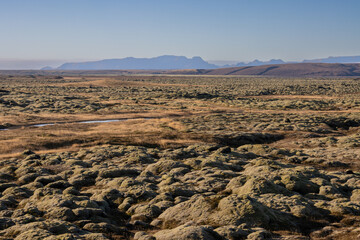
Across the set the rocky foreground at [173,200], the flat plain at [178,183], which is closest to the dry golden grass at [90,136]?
the flat plain at [178,183]

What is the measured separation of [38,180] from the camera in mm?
24938

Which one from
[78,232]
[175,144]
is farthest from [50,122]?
[78,232]

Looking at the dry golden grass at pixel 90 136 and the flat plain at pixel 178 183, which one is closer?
the flat plain at pixel 178 183

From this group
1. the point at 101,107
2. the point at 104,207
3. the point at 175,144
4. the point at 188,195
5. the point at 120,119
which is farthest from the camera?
the point at 101,107

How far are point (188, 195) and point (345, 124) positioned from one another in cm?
4435

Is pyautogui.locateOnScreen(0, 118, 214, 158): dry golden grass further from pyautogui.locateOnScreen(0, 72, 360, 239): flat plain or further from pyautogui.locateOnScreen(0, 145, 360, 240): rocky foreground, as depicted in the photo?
pyautogui.locateOnScreen(0, 145, 360, 240): rocky foreground

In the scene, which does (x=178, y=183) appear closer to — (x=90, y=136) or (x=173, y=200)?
(x=173, y=200)

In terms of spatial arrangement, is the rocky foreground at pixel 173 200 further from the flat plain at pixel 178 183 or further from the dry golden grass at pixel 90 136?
the dry golden grass at pixel 90 136

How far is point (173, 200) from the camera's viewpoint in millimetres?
20297

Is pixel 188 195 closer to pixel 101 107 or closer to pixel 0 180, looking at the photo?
pixel 0 180

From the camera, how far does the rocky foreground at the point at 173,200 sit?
15523mm

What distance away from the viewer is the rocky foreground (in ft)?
50.9

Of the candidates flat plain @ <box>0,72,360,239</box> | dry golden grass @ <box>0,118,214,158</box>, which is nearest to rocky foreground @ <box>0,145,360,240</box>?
flat plain @ <box>0,72,360,239</box>

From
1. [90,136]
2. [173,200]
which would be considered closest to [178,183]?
[173,200]
